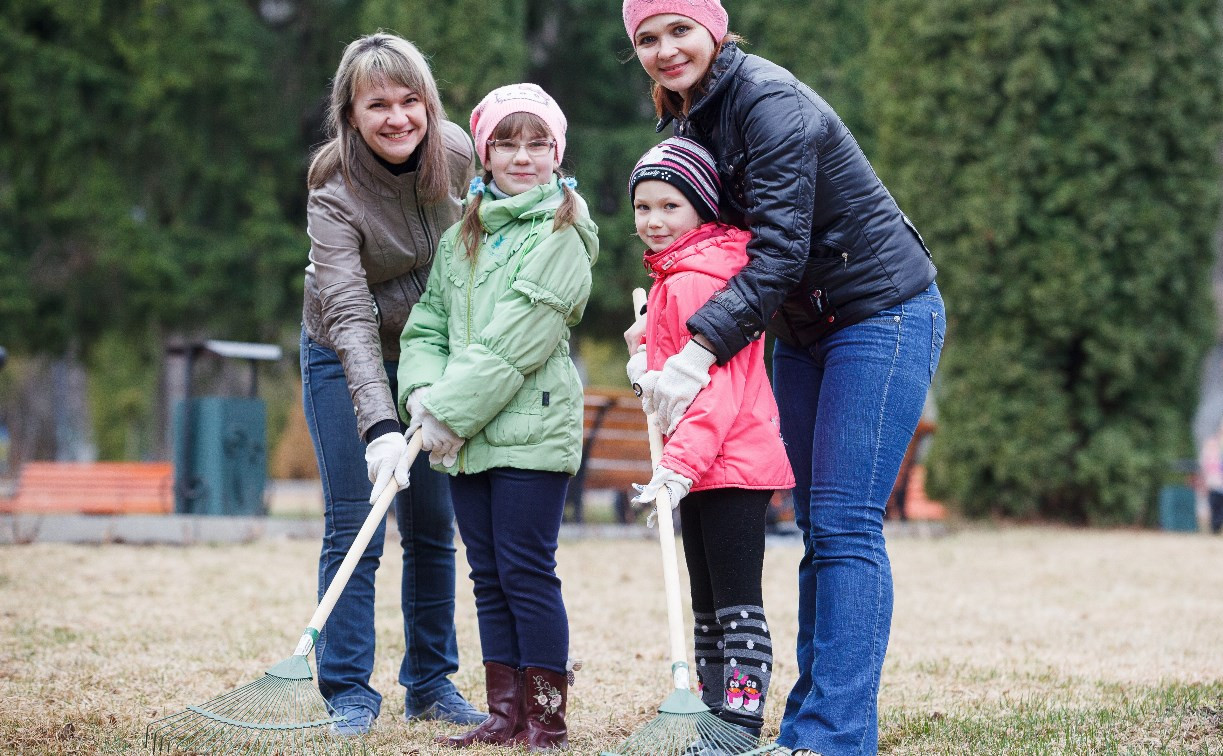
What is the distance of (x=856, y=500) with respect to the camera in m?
2.82

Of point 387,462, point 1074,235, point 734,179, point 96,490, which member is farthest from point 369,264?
point 1074,235

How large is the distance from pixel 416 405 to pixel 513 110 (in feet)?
2.42

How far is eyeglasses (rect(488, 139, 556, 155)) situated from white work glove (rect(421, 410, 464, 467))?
66cm

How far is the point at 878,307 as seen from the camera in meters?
2.85

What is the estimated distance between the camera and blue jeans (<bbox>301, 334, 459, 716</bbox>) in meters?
3.37

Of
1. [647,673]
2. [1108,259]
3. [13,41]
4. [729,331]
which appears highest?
[13,41]

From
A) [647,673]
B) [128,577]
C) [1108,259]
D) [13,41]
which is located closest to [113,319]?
[13,41]

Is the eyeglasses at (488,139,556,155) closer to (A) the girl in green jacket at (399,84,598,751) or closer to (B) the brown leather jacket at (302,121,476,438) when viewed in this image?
(A) the girl in green jacket at (399,84,598,751)

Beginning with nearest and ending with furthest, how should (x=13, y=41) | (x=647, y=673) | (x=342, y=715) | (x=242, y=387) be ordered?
1. (x=342, y=715)
2. (x=647, y=673)
3. (x=13, y=41)
4. (x=242, y=387)

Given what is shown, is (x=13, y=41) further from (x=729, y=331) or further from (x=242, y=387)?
(x=729, y=331)

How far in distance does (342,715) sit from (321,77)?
12.7m

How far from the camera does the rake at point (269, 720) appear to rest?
2.79 meters

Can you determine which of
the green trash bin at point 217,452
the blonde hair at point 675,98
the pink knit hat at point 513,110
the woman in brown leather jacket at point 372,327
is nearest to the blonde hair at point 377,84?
the woman in brown leather jacket at point 372,327

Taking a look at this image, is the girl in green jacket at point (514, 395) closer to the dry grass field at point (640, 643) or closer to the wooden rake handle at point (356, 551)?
the wooden rake handle at point (356, 551)
